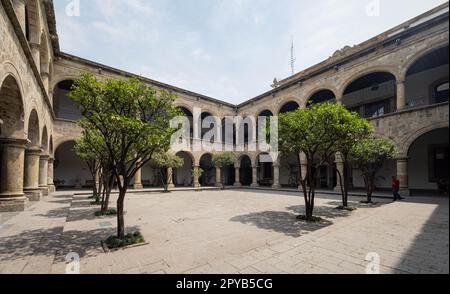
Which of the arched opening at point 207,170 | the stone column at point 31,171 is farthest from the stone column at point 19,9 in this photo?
the arched opening at point 207,170

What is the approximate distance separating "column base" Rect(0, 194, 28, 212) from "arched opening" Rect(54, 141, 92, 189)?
41.6 feet

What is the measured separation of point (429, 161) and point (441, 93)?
4541mm

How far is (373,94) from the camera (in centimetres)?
1808

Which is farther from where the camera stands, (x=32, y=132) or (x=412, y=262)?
(x=32, y=132)

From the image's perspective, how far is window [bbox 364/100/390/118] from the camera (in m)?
17.6

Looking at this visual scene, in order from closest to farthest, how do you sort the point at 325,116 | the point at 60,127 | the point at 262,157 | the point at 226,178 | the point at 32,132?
1. the point at 325,116
2. the point at 32,132
3. the point at 60,127
4. the point at 262,157
5. the point at 226,178

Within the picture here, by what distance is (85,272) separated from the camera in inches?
148

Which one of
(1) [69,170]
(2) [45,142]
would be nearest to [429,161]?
(2) [45,142]

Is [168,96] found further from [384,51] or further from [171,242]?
[384,51]

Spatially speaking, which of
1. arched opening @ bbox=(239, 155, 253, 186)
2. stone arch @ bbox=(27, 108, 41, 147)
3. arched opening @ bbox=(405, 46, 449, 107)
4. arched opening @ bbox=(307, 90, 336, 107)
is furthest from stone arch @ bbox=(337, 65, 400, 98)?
stone arch @ bbox=(27, 108, 41, 147)

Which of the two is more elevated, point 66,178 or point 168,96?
point 168,96

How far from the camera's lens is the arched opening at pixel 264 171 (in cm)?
2419

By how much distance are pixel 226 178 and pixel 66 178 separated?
1672cm
